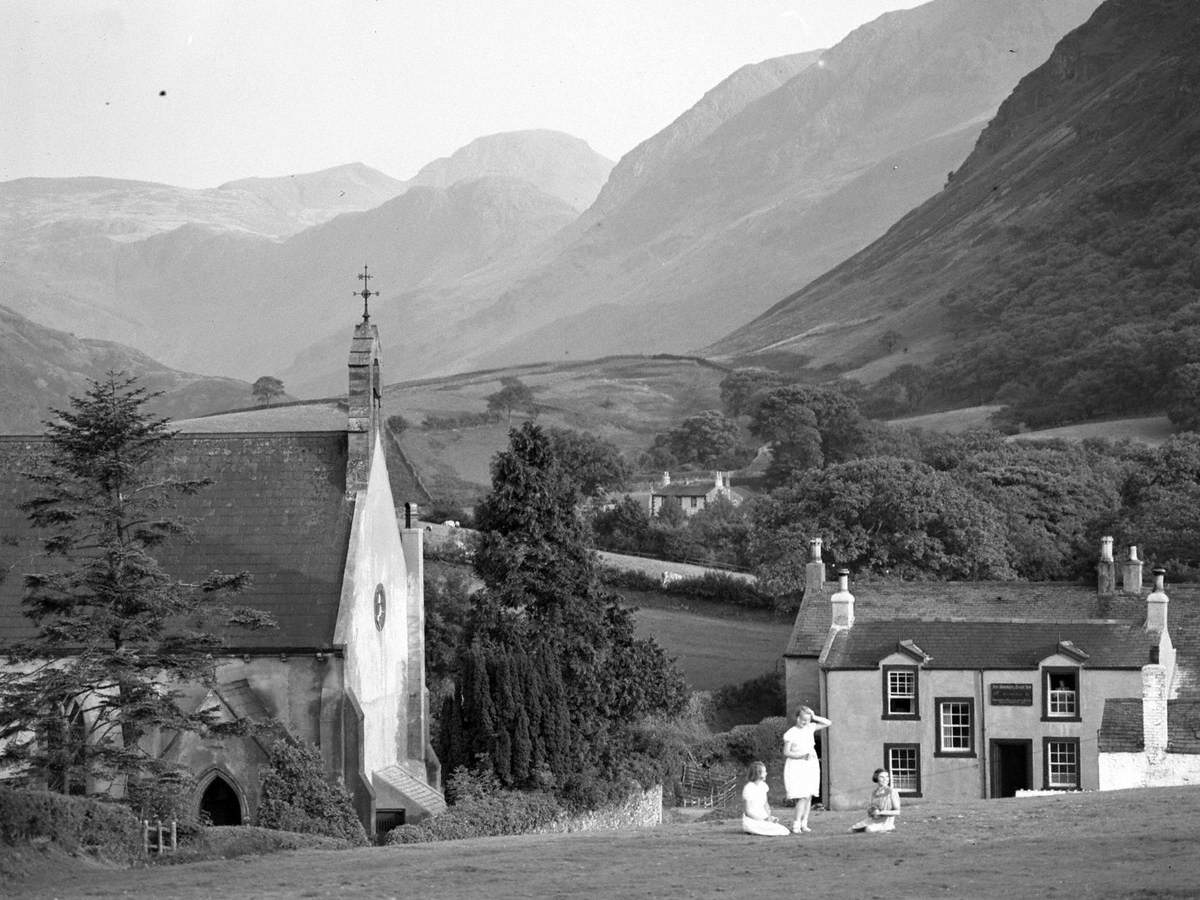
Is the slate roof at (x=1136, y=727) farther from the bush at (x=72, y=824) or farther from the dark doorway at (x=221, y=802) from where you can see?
the bush at (x=72, y=824)

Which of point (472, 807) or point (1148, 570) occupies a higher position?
point (1148, 570)

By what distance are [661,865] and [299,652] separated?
20.6 m

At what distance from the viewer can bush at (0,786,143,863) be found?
30.8 metres

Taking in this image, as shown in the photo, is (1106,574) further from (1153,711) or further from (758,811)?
(758,811)

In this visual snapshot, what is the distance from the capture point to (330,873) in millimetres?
30172

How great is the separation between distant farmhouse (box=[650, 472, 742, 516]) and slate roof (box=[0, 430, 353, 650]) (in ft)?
360

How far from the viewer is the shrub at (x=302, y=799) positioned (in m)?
45.6

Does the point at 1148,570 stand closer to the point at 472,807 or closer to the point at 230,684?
the point at 472,807

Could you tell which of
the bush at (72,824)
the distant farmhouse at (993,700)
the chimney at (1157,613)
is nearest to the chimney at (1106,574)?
the distant farmhouse at (993,700)

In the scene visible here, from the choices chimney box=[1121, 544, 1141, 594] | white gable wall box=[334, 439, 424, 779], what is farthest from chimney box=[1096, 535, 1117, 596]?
white gable wall box=[334, 439, 424, 779]

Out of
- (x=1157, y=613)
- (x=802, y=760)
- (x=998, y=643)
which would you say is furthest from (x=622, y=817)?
(x=802, y=760)

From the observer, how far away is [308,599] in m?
49.6

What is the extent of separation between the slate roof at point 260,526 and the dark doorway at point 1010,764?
22099 millimetres

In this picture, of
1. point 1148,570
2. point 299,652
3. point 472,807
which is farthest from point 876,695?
point 1148,570
